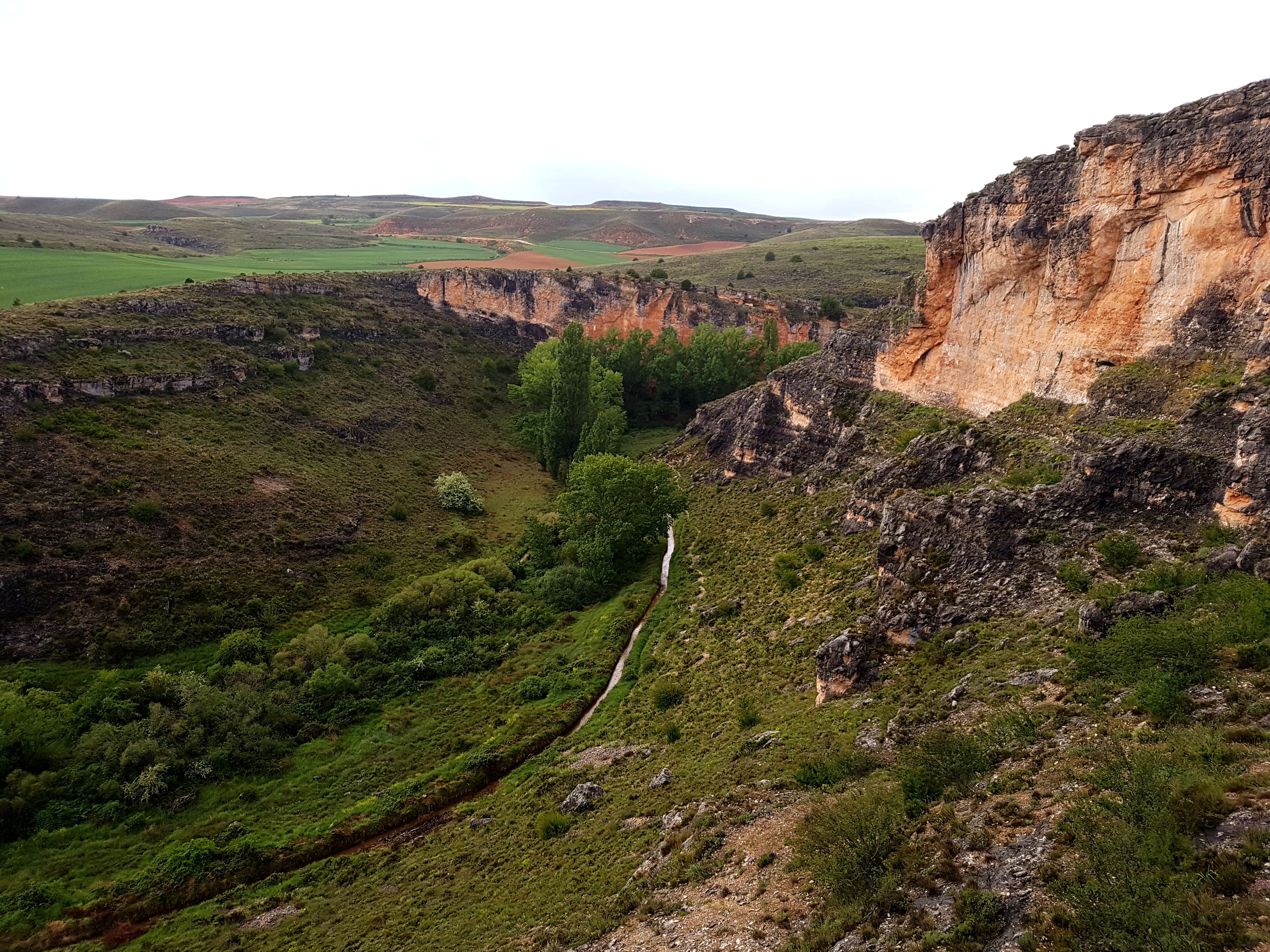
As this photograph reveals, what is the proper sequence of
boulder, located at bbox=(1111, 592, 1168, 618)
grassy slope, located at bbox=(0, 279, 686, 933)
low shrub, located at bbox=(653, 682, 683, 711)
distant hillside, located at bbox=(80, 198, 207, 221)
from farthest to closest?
distant hillside, located at bbox=(80, 198, 207, 221), low shrub, located at bbox=(653, 682, 683, 711), grassy slope, located at bbox=(0, 279, 686, 933), boulder, located at bbox=(1111, 592, 1168, 618)

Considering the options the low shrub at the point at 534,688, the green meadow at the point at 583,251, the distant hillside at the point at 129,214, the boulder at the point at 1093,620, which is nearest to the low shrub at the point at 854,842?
the boulder at the point at 1093,620

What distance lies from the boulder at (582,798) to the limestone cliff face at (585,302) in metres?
73.5

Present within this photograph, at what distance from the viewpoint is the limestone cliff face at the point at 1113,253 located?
2417 centimetres

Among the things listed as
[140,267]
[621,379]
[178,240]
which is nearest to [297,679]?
[621,379]

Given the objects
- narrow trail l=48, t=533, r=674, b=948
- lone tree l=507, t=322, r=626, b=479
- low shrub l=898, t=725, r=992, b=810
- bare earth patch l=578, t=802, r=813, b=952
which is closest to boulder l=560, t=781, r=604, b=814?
narrow trail l=48, t=533, r=674, b=948

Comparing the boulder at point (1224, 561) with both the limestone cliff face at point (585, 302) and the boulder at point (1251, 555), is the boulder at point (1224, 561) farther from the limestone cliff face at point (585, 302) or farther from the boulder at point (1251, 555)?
the limestone cliff face at point (585, 302)

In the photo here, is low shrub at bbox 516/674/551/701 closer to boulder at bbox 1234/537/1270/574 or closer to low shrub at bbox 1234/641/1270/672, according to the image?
low shrub at bbox 1234/641/1270/672

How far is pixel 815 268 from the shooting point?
4636 inches

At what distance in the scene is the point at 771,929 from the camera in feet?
45.7

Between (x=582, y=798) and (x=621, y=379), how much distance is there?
57.5 metres

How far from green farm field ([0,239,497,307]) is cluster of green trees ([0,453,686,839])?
5410 centimetres

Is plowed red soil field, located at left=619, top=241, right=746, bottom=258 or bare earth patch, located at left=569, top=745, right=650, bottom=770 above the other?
plowed red soil field, located at left=619, top=241, right=746, bottom=258

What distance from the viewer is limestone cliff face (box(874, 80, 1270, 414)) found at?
24172mm

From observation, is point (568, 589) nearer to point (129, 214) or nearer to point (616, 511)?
point (616, 511)
